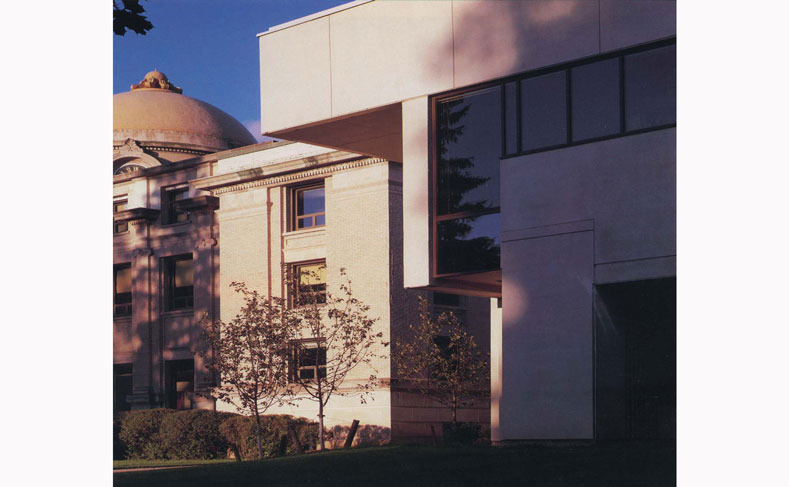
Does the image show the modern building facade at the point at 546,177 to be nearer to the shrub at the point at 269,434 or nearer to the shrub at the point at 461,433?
the shrub at the point at 461,433

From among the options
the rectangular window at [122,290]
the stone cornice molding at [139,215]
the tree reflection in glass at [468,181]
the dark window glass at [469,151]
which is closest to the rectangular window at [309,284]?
the stone cornice molding at [139,215]

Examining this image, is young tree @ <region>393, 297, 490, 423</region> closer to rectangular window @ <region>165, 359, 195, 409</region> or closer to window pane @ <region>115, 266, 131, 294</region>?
rectangular window @ <region>165, 359, 195, 409</region>

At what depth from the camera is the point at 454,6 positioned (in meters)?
18.2

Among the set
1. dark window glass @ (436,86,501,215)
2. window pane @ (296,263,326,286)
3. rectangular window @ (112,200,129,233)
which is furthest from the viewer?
rectangular window @ (112,200,129,233)

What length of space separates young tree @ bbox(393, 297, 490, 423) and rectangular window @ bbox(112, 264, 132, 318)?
14255 mm

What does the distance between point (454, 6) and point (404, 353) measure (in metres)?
15.4

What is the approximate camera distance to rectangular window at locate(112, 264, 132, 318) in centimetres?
4222

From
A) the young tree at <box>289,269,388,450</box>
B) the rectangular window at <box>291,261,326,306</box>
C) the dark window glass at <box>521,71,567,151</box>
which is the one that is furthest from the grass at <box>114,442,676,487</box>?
the rectangular window at <box>291,261,326,306</box>

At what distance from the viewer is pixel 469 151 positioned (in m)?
18.5

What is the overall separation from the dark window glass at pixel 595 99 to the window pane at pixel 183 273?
25.5 m
